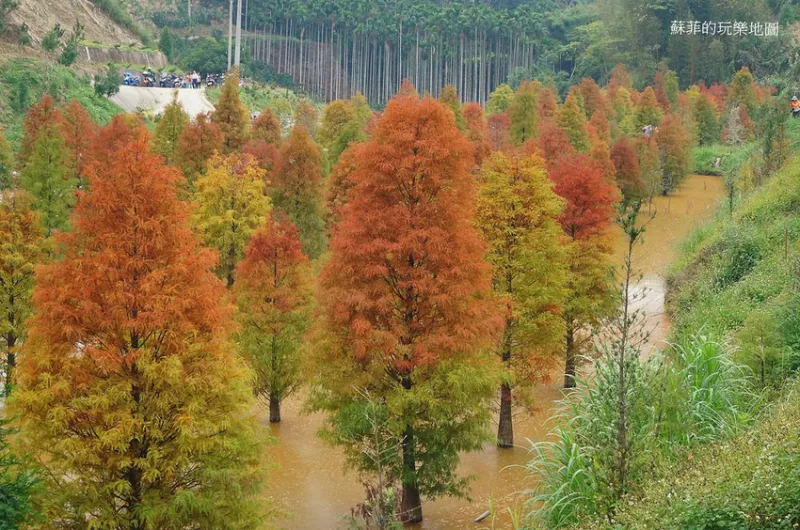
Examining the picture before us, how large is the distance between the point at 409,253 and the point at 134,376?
6.50 meters

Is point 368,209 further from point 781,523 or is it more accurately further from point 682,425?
point 781,523

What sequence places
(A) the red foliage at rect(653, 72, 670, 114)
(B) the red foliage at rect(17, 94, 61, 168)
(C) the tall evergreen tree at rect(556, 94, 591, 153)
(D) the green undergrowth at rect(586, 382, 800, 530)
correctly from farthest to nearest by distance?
(A) the red foliage at rect(653, 72, 670, 114) < (C) the tall evergreen tree at rect(556, 94, 591, 153) < (B) the red foliage at rect(17, 94, 61, 168) < (D) the green undergrowth at rect(586, 382, 800, 530)

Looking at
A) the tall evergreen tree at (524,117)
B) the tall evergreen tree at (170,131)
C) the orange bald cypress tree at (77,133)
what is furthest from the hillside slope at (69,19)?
the tall evergreen tree at (524,117)

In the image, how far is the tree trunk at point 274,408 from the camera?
27734mm

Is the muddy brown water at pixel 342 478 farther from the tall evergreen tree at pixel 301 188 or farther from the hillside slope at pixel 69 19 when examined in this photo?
the hillside slope at pixel 69 19

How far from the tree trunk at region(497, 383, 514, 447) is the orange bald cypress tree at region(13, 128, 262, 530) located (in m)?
10.6

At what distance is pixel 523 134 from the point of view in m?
55.8

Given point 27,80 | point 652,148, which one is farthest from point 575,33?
point 27,80

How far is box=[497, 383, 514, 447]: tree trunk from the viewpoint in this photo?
2509 cm

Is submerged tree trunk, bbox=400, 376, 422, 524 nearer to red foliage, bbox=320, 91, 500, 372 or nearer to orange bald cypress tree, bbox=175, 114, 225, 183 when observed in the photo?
red foliage, bbox=320, 91, 500, 372

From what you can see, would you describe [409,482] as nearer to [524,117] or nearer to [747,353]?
[747,353]

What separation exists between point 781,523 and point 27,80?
56743mm

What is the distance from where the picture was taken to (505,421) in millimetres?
25125

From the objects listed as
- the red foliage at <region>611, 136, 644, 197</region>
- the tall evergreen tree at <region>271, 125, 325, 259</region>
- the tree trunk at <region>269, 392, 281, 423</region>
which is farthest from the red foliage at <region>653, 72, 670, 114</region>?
the tree trunk at <region>269, 392, 281, 423</region>
